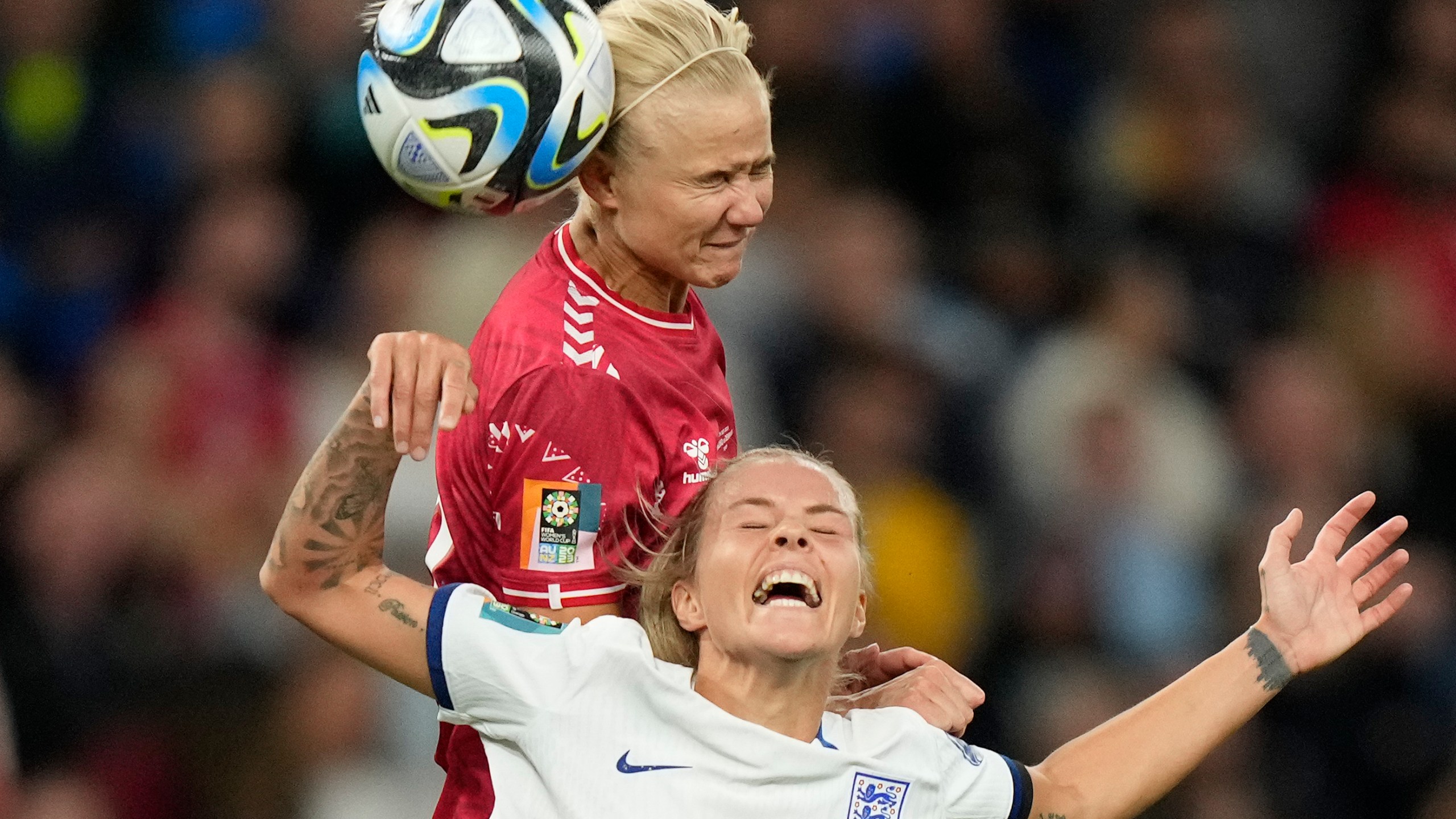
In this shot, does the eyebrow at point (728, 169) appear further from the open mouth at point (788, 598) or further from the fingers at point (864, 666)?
the fingers at point (864, 666)

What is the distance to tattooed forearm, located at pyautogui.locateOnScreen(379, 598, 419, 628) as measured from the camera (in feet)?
11.3

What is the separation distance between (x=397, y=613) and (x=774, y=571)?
0.65 metres

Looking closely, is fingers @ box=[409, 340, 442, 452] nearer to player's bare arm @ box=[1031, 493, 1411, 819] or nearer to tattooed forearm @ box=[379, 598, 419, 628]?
tattooed forearm @ box=[379, 598, 419, 628]

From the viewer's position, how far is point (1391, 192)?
7688mm

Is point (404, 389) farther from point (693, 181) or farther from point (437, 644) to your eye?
point (693, 181)

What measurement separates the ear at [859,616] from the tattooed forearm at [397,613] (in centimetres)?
78

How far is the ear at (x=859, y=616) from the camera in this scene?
3678mm

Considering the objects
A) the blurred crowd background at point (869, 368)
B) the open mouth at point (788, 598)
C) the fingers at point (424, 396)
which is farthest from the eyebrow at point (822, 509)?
the blurred crowd background at point (869, 368)

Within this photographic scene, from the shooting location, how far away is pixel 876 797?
11.5ft

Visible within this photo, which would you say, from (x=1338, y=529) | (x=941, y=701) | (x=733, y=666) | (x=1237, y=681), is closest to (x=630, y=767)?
(x=733, y=666)

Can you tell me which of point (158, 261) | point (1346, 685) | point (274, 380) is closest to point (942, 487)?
point (1346, 685)

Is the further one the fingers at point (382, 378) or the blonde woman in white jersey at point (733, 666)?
the blonde woman in white jersey at point (733, 666)

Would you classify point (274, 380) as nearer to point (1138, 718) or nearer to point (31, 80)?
point (31, 80)

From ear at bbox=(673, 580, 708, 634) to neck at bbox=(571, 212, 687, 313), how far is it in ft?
1.65
